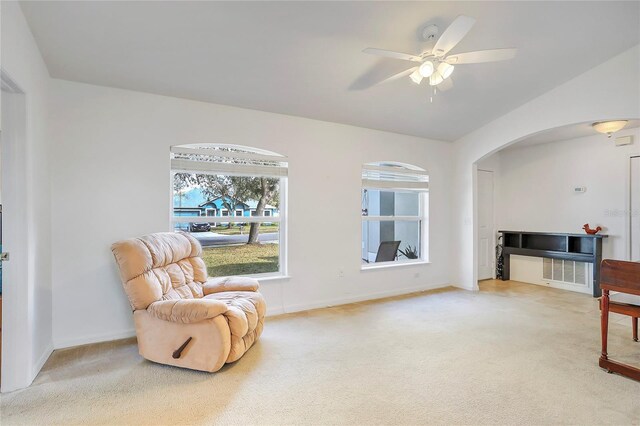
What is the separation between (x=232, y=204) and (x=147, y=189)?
3.02 ft

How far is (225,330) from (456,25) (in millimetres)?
2634

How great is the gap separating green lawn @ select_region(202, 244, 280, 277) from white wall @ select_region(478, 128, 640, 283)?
14.4 feet

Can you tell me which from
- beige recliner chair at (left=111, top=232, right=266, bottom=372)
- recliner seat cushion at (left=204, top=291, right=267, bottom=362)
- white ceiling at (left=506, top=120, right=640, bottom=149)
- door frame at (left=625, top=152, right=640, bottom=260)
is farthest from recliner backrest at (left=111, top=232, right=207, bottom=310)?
door frame at (left=625, top=152, right=640, bottom=260)

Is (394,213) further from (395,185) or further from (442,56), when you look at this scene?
(442,56)

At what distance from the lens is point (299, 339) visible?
10.0 feet

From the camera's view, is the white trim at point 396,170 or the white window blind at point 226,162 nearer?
the white window blind at point 226,162

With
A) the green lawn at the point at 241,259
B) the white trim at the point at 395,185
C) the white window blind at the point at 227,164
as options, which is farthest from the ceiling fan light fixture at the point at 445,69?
the green lawn at the point at 241,259

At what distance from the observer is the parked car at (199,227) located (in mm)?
3595

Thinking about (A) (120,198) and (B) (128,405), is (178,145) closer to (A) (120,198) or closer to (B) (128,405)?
(A) (120,198)

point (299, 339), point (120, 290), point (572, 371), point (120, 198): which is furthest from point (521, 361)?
point (120, 198)

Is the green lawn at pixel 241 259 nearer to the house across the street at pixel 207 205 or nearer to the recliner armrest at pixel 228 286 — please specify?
the house across the street at pixel 207 205

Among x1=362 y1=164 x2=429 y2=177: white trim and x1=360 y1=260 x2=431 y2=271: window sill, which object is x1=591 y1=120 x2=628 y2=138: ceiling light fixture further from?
x1=360 y1=260 x2=431 y2=271: window sill

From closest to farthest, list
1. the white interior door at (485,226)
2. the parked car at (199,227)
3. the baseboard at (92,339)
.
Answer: the baseboard at (92,339)
the parked car at (199,227)
the white interior door at (485,226)

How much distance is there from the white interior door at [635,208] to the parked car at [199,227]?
585cm
